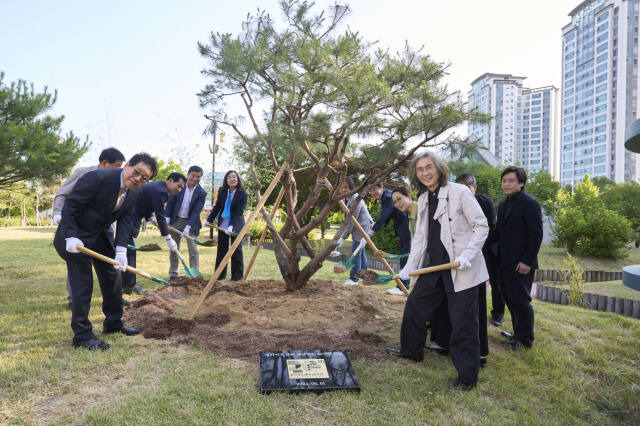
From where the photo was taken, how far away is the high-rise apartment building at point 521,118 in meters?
78.9

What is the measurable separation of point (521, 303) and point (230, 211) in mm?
3778

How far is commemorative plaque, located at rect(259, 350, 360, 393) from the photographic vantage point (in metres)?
2.37

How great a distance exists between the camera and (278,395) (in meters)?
2.30

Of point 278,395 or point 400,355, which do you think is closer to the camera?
point 278,395

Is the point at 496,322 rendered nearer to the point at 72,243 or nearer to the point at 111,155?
the point at 72,243

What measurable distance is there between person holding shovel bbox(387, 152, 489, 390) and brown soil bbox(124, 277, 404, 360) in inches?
25.2

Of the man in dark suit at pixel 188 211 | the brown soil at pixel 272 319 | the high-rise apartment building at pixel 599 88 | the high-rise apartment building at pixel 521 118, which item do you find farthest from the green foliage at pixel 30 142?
the high-rise apartment building at pixel 521 118

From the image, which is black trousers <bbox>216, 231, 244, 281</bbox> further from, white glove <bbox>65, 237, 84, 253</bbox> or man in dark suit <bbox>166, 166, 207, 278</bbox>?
white glove <bbox>65, 237, 84, 253</bbox>

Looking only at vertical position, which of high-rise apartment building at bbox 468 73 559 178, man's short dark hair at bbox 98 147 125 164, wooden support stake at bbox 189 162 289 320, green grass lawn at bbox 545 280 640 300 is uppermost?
high-rise apartment building at bbox 468 73 559 178

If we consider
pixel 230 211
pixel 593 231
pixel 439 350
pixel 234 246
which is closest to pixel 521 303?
pixel 439 350

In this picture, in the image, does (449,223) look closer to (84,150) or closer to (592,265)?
(84,150)

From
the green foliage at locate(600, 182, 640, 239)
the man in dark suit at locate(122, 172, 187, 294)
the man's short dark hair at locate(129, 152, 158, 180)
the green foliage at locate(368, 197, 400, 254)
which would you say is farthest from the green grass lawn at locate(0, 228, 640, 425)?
the green foliage at locate(600, 182, 640, 239)

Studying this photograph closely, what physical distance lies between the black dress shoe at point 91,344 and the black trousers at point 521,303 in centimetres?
327

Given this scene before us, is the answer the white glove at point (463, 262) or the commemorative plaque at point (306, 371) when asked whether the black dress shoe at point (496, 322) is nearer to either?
the white glove at point (463, 262)
